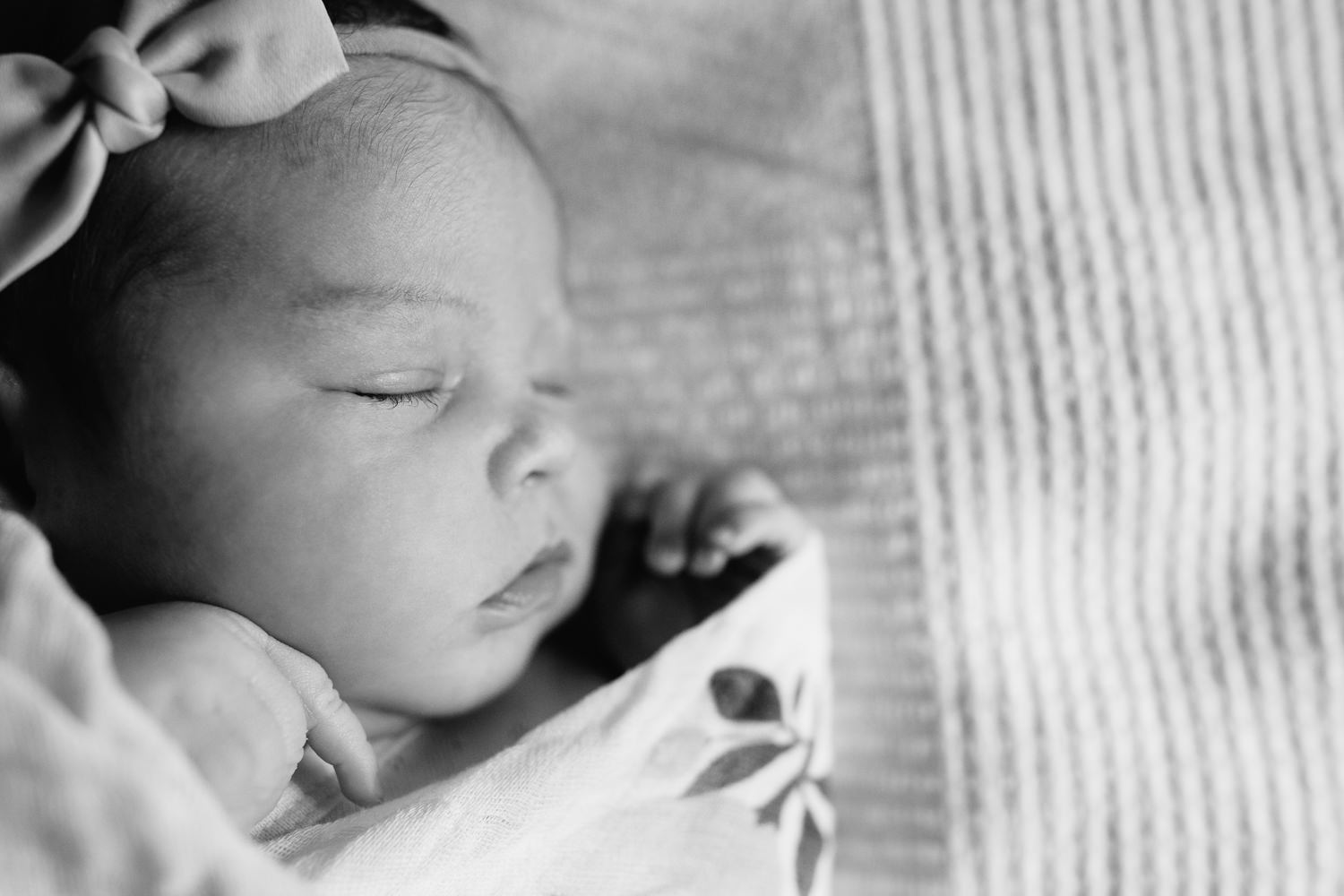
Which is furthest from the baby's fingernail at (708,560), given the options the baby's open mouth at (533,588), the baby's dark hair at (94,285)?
the baby's dark hair at (94,285)

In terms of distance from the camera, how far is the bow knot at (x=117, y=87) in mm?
707

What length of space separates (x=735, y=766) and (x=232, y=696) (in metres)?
0.40

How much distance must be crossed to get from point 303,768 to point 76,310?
1.14 feet

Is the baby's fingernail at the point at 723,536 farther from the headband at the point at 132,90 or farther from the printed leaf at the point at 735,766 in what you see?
the headband at the point at 132,90

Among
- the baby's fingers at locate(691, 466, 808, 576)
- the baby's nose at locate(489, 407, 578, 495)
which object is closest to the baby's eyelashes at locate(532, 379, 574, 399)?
the baby's nose at locate(489, 407, 578, 495)

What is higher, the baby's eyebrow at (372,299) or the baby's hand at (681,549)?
the baby's eyebrow at (372,299)

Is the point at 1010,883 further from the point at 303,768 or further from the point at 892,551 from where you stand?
the point at 303,768

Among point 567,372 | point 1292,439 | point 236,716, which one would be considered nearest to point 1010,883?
point 1292,439

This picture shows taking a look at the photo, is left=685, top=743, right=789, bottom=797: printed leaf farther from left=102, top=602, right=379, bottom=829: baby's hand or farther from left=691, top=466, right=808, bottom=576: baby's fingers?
left=102, top=602, right=379, bottom=829: baby's hand

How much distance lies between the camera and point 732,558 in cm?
104

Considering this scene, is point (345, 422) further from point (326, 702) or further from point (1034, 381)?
point (1034, 381)

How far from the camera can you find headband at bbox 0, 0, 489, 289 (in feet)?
2.33

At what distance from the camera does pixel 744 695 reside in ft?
3.04

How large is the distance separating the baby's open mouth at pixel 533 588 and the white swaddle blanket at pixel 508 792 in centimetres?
9
